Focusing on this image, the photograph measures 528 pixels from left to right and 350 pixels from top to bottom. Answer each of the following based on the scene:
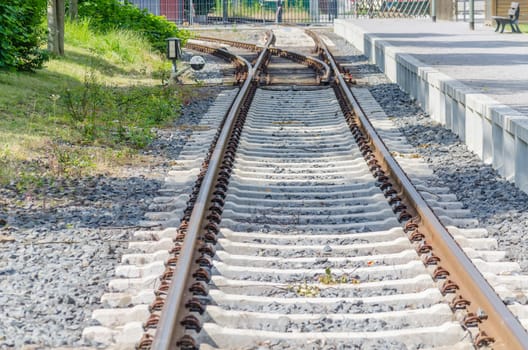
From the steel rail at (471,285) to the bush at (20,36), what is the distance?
9.73 metres

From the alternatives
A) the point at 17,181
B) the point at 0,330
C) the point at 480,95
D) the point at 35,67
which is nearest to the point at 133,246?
the point at 0,330

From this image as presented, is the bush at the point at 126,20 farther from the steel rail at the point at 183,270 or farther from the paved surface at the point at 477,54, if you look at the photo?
the steel rail at the point at 183,270

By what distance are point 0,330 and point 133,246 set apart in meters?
2.07

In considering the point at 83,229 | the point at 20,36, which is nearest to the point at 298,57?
the point at 20,36

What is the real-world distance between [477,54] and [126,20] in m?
10.7

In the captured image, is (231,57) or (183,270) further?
(231,57)

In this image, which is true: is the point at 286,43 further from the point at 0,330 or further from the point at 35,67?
the point at 0,330

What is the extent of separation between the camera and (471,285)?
6520 millimetres

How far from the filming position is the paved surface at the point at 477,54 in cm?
1591

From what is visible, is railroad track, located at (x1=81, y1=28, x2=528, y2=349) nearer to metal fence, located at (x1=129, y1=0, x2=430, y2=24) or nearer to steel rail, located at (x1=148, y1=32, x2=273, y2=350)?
steel rail, located at (x1=148, y1=32, x2=273, y2=350)

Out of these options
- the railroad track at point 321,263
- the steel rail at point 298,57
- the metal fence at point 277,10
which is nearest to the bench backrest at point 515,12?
the steel rail at point 298,57

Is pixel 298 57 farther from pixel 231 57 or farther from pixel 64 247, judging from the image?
pixel 64 247

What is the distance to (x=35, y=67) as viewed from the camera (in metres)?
19.3

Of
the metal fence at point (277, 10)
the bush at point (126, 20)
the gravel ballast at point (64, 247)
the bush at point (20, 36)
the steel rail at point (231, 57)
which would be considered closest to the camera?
the gravel ballast at point (64, 247)
